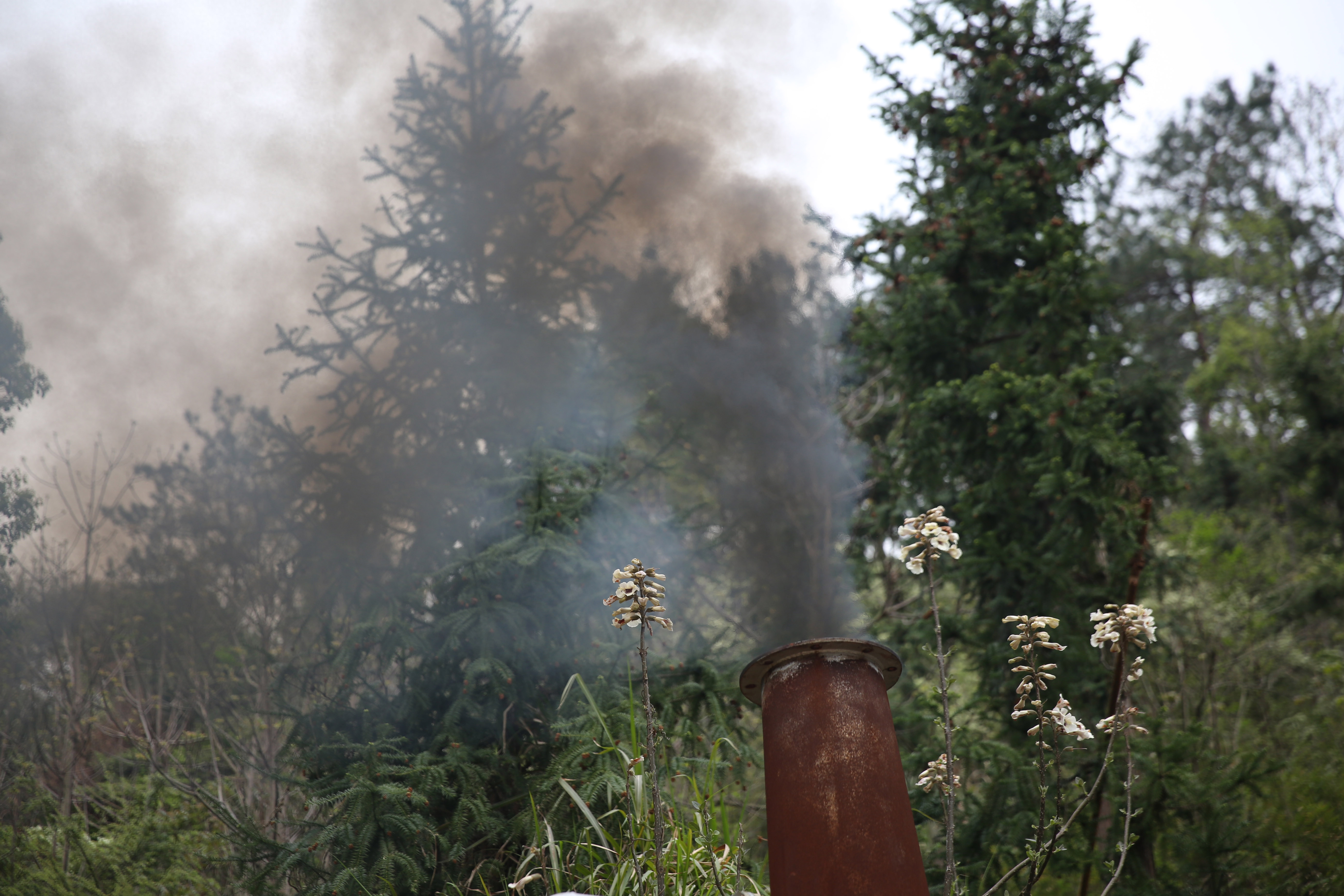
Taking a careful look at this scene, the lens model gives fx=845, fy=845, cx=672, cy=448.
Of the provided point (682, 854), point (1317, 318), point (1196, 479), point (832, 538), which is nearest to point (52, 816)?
point (682, 854)

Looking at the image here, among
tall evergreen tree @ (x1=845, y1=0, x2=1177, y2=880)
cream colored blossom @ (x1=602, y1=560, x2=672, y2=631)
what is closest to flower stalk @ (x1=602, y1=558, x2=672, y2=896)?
cream colored blossom @ (x1=602, y1=560, x2=672, y2=631)

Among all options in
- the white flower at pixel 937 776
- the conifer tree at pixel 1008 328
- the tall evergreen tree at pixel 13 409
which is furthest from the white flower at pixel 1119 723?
the tall evergreen tree at pixel 13 409

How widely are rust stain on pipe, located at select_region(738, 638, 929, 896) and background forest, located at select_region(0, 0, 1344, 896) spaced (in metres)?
0.54

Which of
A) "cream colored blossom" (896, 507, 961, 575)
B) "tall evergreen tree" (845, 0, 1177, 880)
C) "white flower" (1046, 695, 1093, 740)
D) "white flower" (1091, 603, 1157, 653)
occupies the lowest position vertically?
"white flower" (1046, 695, 1093, 740)

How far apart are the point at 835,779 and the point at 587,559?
10.1ft

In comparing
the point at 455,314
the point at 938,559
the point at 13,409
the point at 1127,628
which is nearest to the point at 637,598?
the point at 938,559

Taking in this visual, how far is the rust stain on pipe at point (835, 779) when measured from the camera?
109 inches

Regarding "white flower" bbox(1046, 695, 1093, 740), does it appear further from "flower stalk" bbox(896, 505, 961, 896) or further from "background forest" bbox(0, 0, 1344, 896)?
"background forest" bbox(0, 0, 1344, 896)

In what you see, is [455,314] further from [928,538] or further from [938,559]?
[928,538]

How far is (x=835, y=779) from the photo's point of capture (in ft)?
9.43

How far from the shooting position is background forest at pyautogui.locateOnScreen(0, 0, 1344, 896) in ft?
16.5

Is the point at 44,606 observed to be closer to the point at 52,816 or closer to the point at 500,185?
the point at 52,816

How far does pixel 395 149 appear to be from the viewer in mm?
8773

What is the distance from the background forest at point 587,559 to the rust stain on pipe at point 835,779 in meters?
0.54
